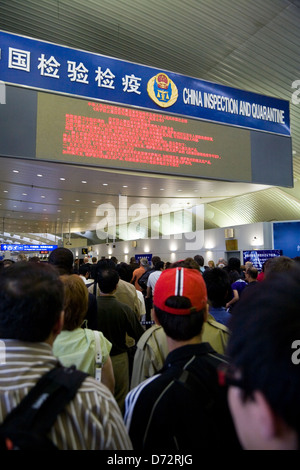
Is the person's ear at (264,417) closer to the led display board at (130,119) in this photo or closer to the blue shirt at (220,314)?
the blue shirt at (220,314)

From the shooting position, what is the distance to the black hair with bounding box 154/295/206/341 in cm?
130

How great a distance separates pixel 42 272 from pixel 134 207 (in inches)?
525

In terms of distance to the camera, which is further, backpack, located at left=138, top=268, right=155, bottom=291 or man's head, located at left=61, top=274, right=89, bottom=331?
backpack, located at left=138, top=268, right=155, bottom=291

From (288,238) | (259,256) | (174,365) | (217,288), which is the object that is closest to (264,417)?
(174,365)

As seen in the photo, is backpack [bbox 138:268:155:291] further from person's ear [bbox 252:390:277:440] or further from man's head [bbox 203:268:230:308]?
person's ear [bbox 252:390:277:440]

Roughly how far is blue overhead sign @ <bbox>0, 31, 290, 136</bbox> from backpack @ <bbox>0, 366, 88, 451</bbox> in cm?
619

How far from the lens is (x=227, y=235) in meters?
14.9

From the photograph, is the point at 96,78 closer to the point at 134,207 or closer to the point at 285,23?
the point at 285,23

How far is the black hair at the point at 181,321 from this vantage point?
1297 mm

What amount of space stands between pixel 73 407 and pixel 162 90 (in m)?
7.11

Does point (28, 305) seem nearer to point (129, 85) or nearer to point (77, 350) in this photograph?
point (77, 350)

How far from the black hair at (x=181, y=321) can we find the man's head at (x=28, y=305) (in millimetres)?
453

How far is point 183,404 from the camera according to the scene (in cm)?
106

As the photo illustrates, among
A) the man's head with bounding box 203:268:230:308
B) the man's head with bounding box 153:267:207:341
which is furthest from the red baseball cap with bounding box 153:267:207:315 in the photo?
the man's head with bounding box 203:268:230:308
